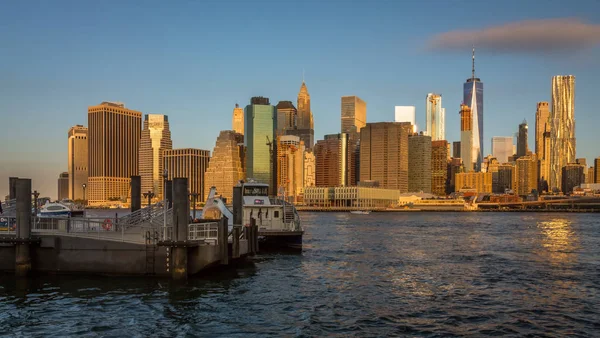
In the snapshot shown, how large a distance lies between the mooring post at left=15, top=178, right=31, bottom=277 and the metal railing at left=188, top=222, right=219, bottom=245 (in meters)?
9.67

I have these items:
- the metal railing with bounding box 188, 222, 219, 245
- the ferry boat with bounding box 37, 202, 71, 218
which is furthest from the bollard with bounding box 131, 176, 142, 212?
the ferry boat with bounding box 37, 202, 71, 218

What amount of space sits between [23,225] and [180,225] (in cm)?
978

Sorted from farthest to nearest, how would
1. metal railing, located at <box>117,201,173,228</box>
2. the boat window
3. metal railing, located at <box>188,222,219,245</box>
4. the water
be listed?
the boat window < metal railing, located at <box>117,201,173,228</box> < metal railing, located at <box>188,222,219,245</box> < the water

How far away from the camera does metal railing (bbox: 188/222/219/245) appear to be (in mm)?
37562

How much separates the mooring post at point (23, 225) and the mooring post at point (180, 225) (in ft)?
30.1

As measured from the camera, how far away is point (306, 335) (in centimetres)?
2491

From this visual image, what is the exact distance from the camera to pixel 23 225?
33969 mm

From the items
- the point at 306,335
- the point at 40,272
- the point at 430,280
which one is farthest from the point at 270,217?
the point at 306,335

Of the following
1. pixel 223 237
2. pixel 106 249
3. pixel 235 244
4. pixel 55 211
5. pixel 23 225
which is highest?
pixel 23 225

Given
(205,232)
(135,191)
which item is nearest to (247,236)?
(205,232)

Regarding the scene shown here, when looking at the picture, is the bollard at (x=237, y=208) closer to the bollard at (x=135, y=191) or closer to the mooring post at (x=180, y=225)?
the bollard at (x=135, y=191)

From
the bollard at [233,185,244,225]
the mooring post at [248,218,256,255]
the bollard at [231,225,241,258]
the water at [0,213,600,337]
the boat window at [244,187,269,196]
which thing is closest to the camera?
the water at [0,213,600,337]

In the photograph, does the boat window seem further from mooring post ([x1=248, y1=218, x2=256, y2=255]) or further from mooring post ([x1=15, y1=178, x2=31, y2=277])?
mooring post ([x1=15, y1=178, x2=31, y2=277])

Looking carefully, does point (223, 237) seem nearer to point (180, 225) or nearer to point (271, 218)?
point (180, 225)
